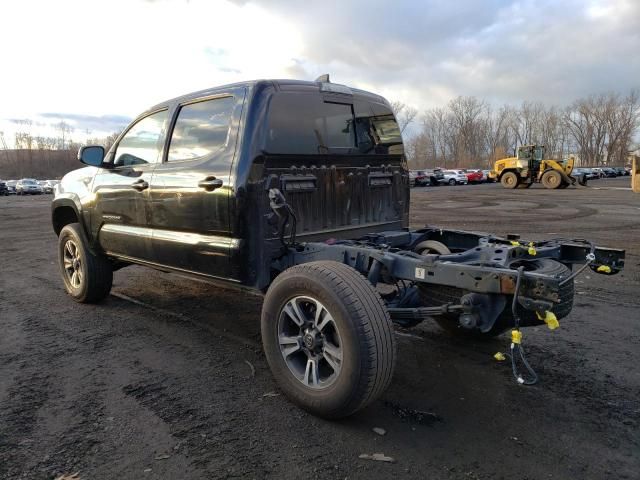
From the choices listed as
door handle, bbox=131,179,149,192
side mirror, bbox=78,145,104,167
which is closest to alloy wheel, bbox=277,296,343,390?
door handle, bbox=131,179,149,192

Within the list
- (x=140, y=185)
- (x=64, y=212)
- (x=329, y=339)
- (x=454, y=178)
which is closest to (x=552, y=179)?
(x=454, y=178)

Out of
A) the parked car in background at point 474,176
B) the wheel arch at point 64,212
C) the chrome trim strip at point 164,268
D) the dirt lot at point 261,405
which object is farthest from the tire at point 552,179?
the chrome trim strip at point 164,268

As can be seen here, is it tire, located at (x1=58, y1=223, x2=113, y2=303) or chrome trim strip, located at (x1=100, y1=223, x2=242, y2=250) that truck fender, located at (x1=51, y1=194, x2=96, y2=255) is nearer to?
tire, located at (x1=58, y1=223, x2=113, y2=303)

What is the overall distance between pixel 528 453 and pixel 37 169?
10927cm

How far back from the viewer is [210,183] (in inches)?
147

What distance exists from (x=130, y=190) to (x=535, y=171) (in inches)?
1252

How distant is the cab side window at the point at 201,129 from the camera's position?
381cm

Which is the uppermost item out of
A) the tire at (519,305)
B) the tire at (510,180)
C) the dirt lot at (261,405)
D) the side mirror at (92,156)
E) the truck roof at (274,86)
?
the truck roof at (274,86)

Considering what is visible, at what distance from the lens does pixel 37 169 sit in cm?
9569

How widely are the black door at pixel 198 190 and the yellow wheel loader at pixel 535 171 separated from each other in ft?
102

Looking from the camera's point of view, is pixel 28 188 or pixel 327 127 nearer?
pixel 327 127

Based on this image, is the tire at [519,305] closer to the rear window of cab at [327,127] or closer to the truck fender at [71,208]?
the rear window of cab at [327,127]

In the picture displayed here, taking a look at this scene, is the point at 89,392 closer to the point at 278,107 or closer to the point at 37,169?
the point at 278,107

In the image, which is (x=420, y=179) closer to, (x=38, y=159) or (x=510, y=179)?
Answer: (x=510, y=179)
